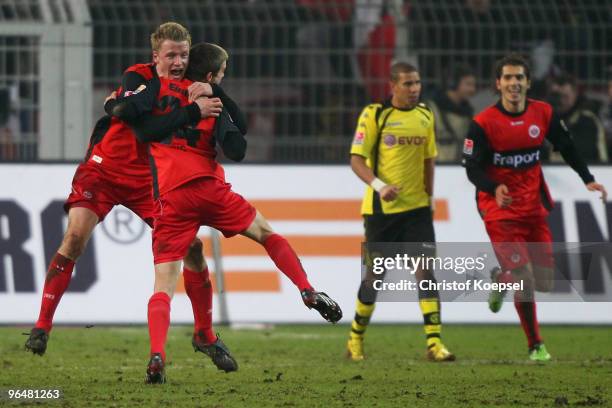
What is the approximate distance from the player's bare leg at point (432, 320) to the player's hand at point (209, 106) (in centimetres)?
302

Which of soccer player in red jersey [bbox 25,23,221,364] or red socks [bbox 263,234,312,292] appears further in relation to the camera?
soccer player in red jersey [bbox 25,23,221,364]

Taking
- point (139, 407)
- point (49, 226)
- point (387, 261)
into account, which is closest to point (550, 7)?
point (387, 261)

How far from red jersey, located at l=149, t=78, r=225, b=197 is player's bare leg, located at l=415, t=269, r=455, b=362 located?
9.00ft

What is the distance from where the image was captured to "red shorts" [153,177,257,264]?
8023mm

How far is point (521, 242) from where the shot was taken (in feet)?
33.8

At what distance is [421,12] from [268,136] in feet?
5.96

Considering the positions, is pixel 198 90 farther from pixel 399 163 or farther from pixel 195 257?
pixel 399 163

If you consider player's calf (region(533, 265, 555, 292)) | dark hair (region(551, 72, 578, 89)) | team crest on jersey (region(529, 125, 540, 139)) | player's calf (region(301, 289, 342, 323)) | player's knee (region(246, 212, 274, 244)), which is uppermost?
dark hair (region(551, 72, 578, 89))

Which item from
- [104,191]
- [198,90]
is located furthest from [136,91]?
[104,191]

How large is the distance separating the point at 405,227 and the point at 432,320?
753 millimetres

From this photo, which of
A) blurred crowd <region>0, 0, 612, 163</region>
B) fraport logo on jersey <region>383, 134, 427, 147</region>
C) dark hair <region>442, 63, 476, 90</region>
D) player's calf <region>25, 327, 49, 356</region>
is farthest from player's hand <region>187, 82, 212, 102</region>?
dark hair <region>442, 63, 476, 90</region>

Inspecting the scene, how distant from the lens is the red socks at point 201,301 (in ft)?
28.7

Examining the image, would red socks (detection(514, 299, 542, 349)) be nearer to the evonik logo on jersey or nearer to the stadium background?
the evonik logo on jersey

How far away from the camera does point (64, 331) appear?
12.6m
